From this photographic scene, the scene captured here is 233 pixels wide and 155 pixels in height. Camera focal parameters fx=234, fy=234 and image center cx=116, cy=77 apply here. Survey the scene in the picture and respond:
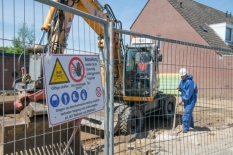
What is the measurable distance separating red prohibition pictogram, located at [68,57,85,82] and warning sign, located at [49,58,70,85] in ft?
0.27

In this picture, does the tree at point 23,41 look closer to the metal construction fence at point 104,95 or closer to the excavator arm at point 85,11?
the metal construction fence at point 104,95

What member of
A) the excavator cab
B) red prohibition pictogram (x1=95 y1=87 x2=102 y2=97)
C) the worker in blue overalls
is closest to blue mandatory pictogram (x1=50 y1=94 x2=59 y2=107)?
red prohibition pictogram (x1=95 y1=87 x2=102 y2=97)

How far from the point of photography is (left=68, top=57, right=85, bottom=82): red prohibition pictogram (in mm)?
2252

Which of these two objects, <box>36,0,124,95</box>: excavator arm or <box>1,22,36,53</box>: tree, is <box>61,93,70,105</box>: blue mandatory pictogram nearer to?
<box>1,22,36,53</box>: tree

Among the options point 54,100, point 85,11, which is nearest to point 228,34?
point 85,11

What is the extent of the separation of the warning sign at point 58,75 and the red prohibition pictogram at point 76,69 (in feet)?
0.27

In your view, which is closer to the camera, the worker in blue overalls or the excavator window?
the excavator window

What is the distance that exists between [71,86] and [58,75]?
18 centimetres

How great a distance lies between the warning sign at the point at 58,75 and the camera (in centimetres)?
208

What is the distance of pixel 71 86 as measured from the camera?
2232 mm

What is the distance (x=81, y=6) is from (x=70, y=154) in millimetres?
4023

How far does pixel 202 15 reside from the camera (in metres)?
22.9

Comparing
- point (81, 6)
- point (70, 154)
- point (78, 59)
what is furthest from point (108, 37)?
point (81, 6)

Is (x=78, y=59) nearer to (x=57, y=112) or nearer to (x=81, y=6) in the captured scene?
(x=57, y=112)
